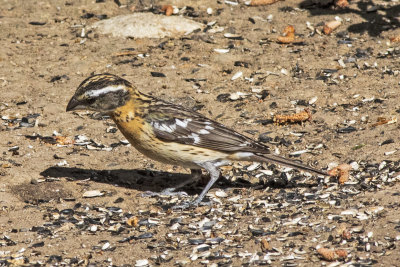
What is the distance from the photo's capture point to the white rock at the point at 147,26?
13.5m

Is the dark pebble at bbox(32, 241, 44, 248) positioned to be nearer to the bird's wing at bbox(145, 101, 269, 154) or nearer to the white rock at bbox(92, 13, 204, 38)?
the bird's wing at bbox(145, 101, 269, 154)

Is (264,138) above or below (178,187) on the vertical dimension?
above

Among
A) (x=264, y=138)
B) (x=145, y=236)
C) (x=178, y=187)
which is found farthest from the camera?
(x=264, y=138)

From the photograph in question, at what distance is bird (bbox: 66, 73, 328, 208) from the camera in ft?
28.6

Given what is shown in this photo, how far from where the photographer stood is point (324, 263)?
273 inches

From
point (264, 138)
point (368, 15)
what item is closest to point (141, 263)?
point (264, 138)

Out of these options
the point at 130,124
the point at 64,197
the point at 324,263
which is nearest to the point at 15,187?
the point at 64,197

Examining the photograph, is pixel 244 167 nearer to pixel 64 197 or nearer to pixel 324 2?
pixel 64 197

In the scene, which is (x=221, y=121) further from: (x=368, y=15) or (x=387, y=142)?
(x=368, y=15)

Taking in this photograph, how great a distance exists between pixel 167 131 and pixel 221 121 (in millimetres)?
2322

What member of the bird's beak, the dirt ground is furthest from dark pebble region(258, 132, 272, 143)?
the bird's beak

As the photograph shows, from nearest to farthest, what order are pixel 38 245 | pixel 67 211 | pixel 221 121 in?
1. pixel 38 245
2. pixel 67 211
3. pixel 221 121

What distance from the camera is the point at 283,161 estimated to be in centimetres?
893

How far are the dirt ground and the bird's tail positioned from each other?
0.28 metres
